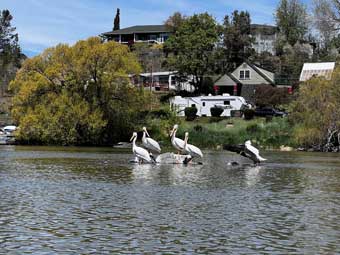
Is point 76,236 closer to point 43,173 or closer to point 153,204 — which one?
point 153,204

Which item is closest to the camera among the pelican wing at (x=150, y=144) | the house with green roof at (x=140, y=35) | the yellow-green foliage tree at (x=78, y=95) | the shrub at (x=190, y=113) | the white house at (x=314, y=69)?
the pelican wing at (x=150, y=144)

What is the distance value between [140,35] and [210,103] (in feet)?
203

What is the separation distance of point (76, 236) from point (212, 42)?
301ft

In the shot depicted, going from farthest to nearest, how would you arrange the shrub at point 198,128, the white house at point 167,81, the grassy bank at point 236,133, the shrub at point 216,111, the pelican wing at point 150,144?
the white house at point 167,81
the shrub at point 216,111
the shrub at point 198,128
the grassy bank at point 236,133
the pelican wing at point 150,144

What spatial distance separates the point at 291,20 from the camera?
13550 cm

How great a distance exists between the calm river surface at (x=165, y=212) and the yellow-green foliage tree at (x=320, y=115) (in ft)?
96.3

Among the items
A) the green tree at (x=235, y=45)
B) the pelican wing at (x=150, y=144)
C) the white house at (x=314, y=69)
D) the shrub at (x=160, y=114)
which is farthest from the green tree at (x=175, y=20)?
the pelican wing at (x=150, y=144)

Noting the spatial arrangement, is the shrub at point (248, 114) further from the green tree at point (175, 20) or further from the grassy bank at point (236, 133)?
the green tree at point (175, 20)

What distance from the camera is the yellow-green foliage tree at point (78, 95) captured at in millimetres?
65750

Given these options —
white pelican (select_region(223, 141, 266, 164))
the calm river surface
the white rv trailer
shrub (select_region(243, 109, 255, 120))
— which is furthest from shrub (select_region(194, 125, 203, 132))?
the calm river surface

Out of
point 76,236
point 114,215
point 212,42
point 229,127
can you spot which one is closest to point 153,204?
point 114,215

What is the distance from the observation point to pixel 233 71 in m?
109

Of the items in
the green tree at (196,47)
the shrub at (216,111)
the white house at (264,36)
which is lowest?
the shrub at (216,111)

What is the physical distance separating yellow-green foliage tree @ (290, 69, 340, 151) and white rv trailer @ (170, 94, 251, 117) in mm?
25977
